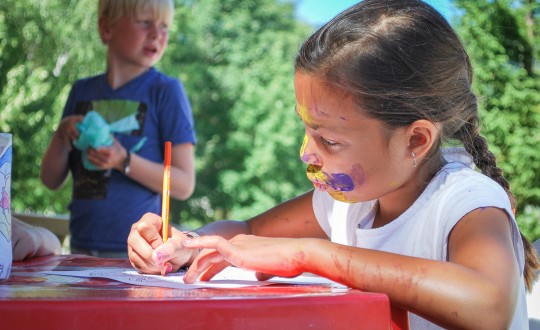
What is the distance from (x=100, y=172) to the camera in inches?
106

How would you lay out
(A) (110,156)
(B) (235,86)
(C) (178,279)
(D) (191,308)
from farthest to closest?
(B) (235,86) → (A) (110,156) → (C) (178,279) → (D) (191,308)

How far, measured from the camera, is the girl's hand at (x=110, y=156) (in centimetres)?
255

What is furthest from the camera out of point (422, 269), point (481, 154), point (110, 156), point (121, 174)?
point (121, 174)

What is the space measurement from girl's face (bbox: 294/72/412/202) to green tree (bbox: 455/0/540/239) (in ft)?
9.98

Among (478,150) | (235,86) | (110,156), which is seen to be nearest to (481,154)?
(478,150)

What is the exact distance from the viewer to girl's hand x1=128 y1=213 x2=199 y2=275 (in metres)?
1.30

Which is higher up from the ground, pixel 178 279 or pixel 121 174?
pixel 178 279

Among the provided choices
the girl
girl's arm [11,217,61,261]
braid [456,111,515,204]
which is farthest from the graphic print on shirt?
braid [456,111,515,204]

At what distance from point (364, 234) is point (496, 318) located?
0.49 meters

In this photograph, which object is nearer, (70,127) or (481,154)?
(481,154)

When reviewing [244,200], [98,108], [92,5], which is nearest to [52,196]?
[92,5]

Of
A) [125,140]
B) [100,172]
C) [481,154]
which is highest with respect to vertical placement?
[481,154]

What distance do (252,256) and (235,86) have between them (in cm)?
1460

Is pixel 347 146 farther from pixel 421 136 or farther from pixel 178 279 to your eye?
pixel 178 279
